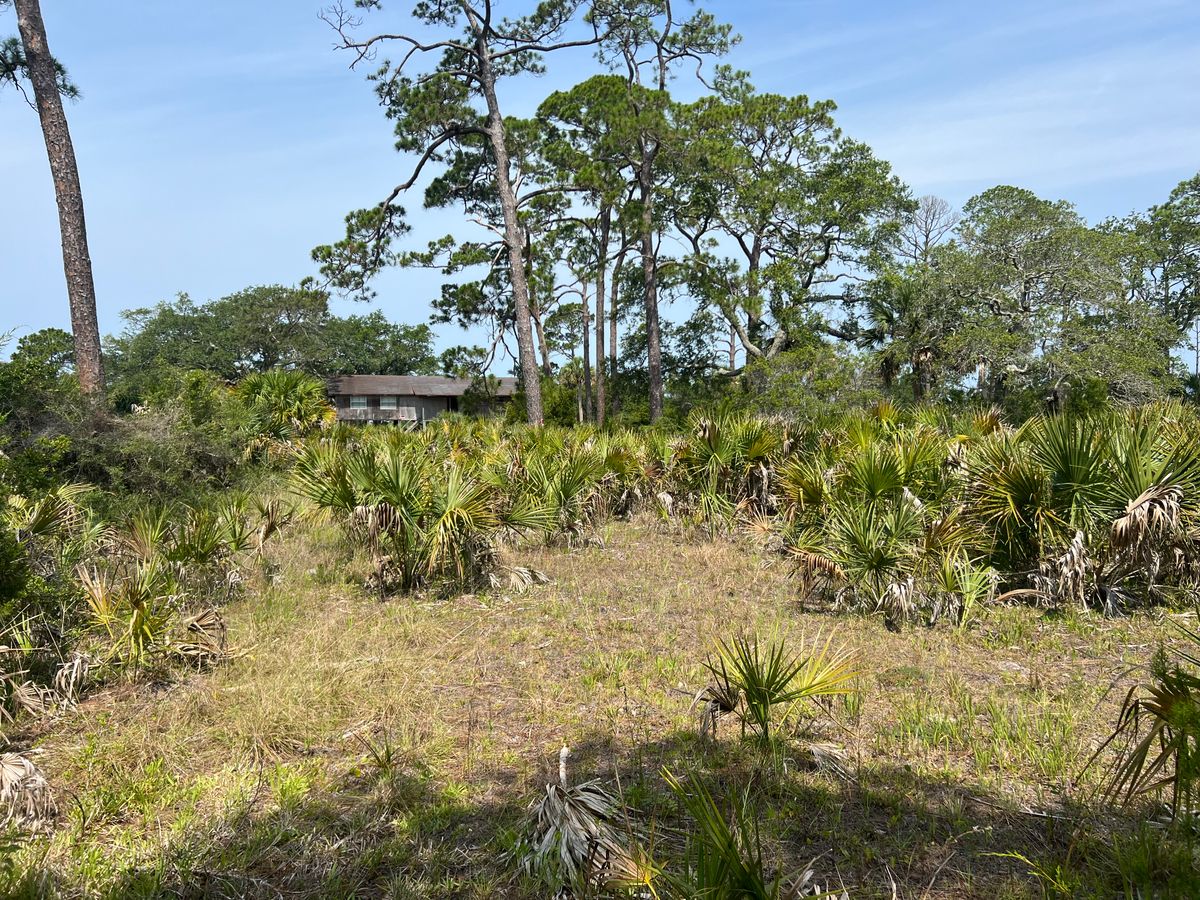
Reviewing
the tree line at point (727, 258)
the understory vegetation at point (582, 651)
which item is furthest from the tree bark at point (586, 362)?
the understory vegetation at point (582, 651)

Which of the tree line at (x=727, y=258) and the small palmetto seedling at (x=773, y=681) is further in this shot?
the tree line at (x=727, y=258)

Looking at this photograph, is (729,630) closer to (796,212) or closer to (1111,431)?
(1111,431)

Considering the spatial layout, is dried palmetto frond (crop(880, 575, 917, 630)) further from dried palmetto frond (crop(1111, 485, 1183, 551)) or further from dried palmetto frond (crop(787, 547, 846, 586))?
dried palmetto frond (crop(1111, 485, 1183, 551))

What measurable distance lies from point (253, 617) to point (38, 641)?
186 cm

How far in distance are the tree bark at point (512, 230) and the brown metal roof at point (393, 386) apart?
82.7 feet

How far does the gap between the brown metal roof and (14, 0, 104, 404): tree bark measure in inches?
1319

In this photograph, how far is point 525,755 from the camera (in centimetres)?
488

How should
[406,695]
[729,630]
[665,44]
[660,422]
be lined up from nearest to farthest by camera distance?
[406,695] → [729,630] → [660,422] → [665,44]

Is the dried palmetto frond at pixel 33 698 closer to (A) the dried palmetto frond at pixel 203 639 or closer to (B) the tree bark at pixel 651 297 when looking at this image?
(A) the dried palmetto frond at pixel 203 639

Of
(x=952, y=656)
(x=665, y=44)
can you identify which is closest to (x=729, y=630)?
(x=952, y=656)

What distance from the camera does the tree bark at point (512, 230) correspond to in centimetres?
2186

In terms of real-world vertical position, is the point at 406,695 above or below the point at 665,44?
below

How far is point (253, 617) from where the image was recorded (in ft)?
24.5

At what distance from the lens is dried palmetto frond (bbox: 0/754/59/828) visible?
383 centimetres
